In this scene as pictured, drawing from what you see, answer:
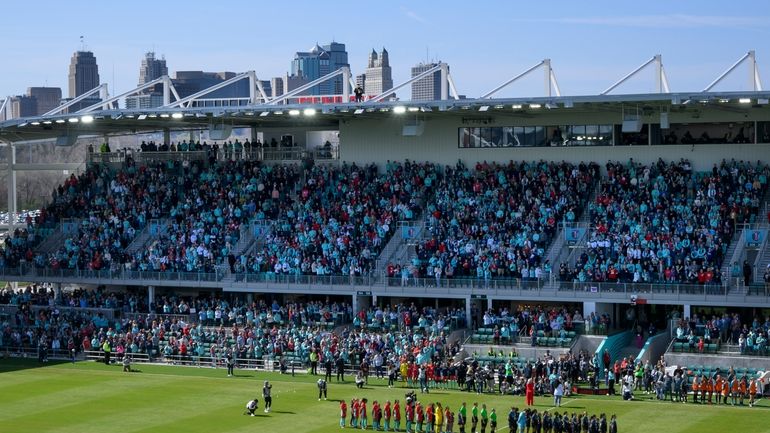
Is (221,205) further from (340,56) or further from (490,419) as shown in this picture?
(340,56)

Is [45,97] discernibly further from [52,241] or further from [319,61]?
[52,241]

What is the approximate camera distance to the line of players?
Result: 3638 centimetres

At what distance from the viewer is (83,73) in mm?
127375

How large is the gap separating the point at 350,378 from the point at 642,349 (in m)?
10.1

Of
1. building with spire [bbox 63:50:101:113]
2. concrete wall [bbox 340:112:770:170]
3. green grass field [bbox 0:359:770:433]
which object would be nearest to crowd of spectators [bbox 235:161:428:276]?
concrete wall [bbox 340:112:770:170]

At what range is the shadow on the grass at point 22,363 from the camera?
51938 millimetres

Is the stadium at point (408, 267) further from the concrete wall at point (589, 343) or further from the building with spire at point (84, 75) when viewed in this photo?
the building with spire at point (84, 75)

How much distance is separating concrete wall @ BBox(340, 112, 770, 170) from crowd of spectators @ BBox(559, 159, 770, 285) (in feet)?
2.03

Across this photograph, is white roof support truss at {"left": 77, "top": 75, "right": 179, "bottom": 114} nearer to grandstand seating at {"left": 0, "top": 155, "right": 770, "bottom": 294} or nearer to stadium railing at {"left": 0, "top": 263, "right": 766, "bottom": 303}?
grandstand seating at {"left": 0, "top": 155, "right": 770, "bottom": 294}

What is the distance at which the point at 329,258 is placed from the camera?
5466cm

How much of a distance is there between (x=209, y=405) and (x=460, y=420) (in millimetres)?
9409

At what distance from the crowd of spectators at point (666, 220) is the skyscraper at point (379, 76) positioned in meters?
34.7

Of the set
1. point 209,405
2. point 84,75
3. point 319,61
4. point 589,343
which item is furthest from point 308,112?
point 84,75

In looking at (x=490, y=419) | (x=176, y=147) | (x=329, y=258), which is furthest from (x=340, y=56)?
(x=490, y=419)
